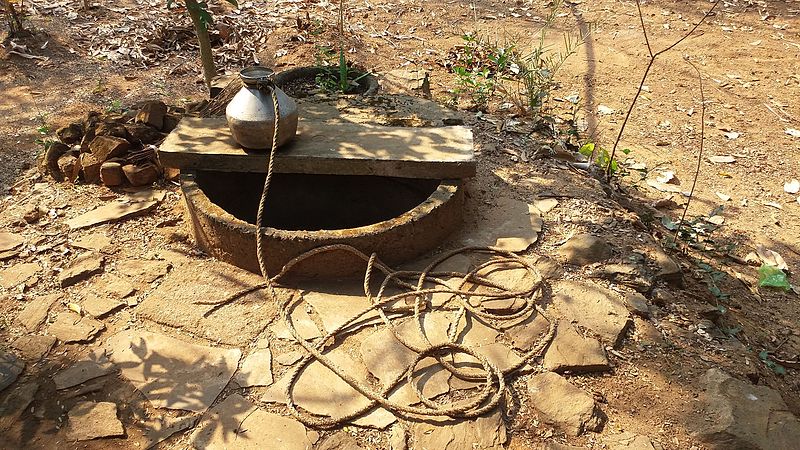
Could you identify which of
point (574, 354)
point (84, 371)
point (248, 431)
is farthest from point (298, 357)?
point (574, 354)

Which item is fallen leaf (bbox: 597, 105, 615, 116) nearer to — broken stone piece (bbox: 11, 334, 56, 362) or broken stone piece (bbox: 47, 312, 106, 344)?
broken stone piece (bbox: 47, 312, 106, 344)

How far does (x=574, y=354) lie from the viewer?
2943 millimetres

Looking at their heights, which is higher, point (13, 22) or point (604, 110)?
point (13, 22)

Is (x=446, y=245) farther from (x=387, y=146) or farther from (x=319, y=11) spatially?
(x=319, y=11)

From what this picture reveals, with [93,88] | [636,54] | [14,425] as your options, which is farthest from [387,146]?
[636,54]

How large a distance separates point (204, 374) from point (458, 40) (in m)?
6.23

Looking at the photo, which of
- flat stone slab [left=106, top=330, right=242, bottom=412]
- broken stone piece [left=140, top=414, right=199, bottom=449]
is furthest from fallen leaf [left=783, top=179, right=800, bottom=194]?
broken stone piece [left=140, top=414, right=199, bottom=449]

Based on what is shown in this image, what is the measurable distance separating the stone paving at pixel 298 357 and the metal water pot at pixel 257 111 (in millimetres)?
817

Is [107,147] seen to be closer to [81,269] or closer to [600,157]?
[81,269]

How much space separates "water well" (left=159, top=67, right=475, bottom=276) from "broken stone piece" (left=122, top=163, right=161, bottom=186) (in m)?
0.44

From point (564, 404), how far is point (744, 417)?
2.52 ft

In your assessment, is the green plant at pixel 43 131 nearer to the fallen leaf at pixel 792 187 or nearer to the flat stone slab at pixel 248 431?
the flat stone slab at pixel 248 431

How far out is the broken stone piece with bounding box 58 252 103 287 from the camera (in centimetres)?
351

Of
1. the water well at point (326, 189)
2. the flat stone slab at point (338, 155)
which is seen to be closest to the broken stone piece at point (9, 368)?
the water well at point (326, 189)
